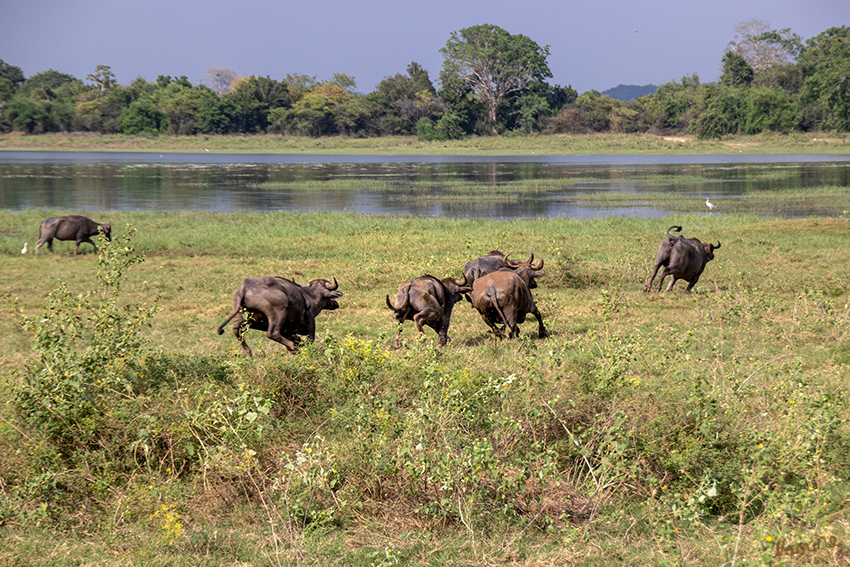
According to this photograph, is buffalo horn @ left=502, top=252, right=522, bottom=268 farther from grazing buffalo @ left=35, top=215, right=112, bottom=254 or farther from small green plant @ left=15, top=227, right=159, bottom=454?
grazing buffalo @ left=35, top=215, right=112, bottom=254

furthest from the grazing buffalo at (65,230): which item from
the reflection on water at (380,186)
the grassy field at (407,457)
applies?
the reflection on water at (380,186)

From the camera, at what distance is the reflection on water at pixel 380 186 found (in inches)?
1187

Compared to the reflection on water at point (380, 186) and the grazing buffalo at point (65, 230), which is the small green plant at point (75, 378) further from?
the reflection on water at point (380, 186)

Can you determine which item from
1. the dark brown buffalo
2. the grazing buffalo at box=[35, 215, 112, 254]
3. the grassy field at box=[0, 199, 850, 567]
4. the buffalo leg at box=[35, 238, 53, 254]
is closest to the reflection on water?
the grazing buffalo at box=[35, 215, 112, 254]

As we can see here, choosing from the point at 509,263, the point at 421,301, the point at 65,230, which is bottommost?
the point at 421,301

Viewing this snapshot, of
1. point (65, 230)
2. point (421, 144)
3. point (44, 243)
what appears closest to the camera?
point (65, 230)

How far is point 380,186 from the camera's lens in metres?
41.8

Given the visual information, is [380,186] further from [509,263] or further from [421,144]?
[421,144]

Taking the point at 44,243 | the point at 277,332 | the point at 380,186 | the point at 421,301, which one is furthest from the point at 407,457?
the point at 380,186

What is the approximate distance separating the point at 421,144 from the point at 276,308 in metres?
81.0

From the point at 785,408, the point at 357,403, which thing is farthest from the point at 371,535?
the point at 785,408

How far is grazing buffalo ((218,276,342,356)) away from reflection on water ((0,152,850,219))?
734 inches

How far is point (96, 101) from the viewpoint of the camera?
303 ft

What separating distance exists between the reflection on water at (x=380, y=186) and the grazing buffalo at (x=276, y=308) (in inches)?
734
